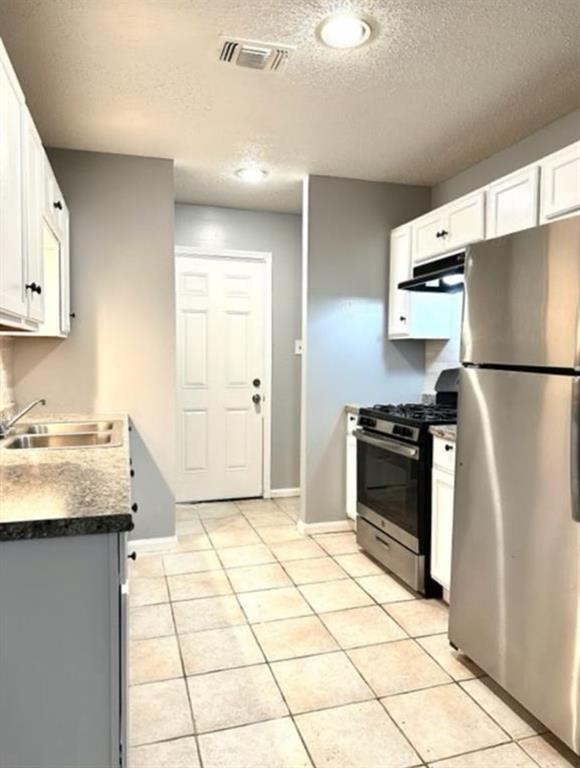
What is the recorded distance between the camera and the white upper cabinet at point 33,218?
1810 mm

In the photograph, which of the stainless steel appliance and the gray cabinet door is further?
the stainless steel appliance

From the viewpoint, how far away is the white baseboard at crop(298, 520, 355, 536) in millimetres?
3785

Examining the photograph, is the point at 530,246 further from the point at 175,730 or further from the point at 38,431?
the point at 38,431

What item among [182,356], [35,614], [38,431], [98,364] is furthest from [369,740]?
[182,356]

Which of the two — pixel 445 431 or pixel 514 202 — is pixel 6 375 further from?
pixel 514 202

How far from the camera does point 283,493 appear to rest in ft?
15.7

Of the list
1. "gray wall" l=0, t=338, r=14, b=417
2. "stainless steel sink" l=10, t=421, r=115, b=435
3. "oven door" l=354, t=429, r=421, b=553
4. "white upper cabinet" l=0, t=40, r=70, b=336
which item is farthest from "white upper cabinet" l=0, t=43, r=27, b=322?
"oven door" l=354, t=429, r=421, b=553

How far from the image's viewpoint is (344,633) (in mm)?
2461

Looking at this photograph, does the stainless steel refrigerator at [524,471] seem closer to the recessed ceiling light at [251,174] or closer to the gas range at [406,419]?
the gas range at [406,419]

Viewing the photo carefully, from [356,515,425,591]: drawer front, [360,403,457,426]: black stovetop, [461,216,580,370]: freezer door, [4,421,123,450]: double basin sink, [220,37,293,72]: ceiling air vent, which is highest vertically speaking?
[220,37,293,72]: ceiling air vent

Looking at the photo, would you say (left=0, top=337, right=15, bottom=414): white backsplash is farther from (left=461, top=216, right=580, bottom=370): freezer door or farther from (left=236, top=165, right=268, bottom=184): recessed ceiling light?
(left=461, top=216, right=580, bottom=370): freezer door

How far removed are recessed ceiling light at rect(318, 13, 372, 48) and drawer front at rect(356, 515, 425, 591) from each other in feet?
7.68

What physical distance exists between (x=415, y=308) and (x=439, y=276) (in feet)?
2.15

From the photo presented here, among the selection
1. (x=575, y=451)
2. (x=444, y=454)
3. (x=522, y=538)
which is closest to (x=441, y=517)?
(x=444, y=454)
